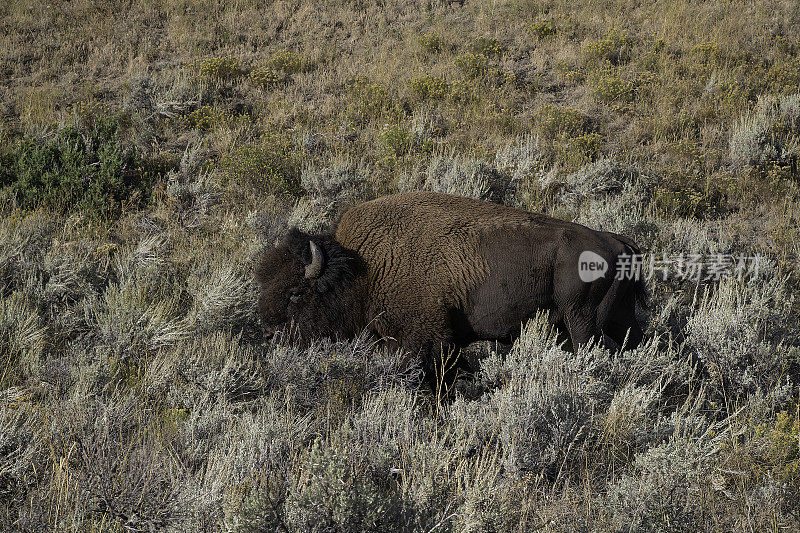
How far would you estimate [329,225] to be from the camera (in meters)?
6.67

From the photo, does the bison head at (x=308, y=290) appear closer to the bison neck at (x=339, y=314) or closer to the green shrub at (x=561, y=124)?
the bison neck at (x=339, y=314)

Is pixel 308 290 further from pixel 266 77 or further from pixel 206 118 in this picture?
pixel 266 77

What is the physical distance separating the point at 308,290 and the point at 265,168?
3.82 metres

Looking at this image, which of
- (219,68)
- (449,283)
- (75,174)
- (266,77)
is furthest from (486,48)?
(449,283)

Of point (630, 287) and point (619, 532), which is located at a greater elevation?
point (630, 287)

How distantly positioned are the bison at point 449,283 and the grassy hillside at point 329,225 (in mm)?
249

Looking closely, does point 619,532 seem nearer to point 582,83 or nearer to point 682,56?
point 582,83

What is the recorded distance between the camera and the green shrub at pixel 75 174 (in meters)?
7.44

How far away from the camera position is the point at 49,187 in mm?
7508

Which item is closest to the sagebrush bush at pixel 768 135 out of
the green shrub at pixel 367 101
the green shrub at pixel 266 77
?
the green shrub at pixel 367 101

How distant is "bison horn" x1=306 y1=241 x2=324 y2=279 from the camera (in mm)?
4531

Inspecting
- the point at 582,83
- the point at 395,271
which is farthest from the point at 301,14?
the point at 395,271

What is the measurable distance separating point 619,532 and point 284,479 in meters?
1.65

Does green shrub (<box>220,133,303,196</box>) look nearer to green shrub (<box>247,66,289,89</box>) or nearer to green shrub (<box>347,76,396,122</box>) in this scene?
green shrub (<box>347,76,396,122</box>)
